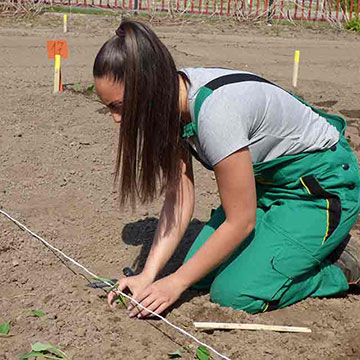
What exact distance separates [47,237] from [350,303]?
1.50m

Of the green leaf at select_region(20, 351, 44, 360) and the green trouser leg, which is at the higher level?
the green trouser leg

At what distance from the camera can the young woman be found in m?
2.36

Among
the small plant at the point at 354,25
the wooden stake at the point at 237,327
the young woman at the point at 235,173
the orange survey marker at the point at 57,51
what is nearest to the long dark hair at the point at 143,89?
the young woman at the point at 235,173

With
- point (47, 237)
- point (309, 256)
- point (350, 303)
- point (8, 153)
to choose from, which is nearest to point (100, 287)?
point (47, 237)

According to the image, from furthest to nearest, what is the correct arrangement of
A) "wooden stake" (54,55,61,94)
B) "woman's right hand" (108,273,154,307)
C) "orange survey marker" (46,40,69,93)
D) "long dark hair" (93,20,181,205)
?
"orange survey marker" (46,40,69,93), "wooden stake" (54,55,61,94), "woman's right hand" (108,273,154,307), "long dark hair" (93,20,181,205)

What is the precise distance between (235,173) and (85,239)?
1301 mm

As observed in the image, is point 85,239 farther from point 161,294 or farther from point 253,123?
point 253,123

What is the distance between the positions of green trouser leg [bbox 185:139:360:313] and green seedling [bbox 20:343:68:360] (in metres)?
0.73

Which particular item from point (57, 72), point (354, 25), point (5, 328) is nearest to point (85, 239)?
point (5, 328)

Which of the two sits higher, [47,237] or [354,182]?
[354,182]

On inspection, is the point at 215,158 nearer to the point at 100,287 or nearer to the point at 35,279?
the point at 100,287

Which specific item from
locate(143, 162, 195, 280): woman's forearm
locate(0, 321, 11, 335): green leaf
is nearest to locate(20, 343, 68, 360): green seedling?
locate(0, 321, 11, 335): green leaf

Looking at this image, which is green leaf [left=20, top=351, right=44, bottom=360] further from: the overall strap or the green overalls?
the overall strap

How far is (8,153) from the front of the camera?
4.44 metres
